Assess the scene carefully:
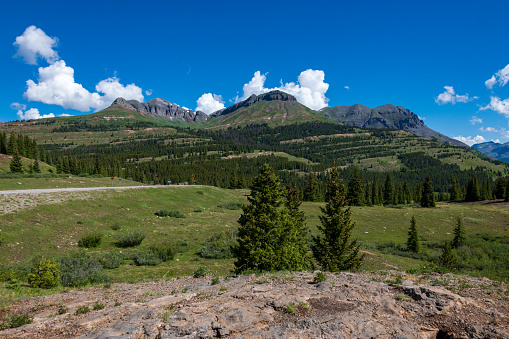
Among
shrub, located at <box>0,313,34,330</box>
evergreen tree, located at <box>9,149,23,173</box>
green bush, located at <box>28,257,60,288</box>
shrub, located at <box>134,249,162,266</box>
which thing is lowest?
shrub, located at <box>134,249,162,266</box>

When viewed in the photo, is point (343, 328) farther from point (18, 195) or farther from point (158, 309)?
point (18, 195)

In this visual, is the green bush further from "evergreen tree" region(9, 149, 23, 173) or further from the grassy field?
"evergreen tree" region(9, 149, 23, 173)

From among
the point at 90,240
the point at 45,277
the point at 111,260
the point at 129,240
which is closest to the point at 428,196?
the point at 129,240

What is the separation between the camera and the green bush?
1319 cm

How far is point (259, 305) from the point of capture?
9234 mm

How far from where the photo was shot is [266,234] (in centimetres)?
1761

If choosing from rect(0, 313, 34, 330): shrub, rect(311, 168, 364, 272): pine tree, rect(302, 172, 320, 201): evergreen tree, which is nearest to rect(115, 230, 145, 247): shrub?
rect(0, 313, 34, 330): shrub

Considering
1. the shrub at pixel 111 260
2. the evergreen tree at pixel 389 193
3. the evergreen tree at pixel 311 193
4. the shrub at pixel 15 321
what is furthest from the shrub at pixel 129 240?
the evergreen tree at pixel 389 193

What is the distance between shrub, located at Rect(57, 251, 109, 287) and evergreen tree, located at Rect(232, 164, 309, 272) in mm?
9367

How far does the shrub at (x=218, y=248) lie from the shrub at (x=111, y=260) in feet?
23.9

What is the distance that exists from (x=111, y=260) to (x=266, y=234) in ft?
42.5

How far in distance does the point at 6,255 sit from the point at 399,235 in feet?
187

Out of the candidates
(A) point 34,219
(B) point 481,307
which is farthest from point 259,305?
(A) point 34,219

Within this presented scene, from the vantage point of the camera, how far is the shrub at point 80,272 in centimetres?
1454
